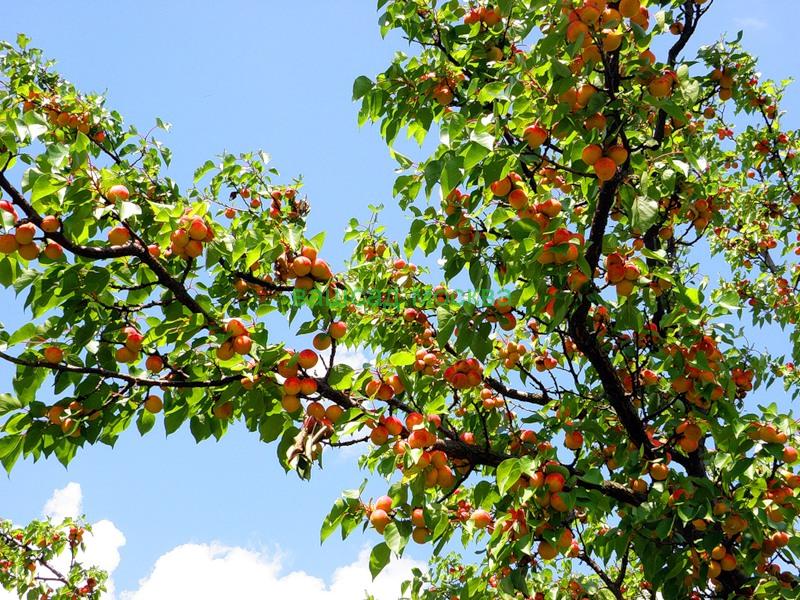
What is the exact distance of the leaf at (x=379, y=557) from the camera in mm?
2775

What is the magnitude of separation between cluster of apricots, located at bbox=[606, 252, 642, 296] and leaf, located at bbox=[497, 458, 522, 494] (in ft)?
3.64

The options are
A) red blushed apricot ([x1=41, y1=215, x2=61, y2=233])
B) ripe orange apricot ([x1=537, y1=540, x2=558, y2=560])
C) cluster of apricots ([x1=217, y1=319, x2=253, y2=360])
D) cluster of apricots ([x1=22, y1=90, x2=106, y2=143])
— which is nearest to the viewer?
red blushed apricot ([x1=41, y1=215, x2=61, y2=233])

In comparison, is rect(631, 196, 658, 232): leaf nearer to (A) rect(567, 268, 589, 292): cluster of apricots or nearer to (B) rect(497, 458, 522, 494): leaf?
(A) rect(567, 268, 589, 292): cluster of apricots

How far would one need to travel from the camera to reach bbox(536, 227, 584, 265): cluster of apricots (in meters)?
2.98

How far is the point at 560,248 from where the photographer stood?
2982 millimetres

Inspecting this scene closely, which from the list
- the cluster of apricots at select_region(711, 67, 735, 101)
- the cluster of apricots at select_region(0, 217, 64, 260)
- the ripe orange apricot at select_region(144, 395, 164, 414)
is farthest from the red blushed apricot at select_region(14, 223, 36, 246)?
the cluster of apricots at select_region(711, 67, 735, 101)

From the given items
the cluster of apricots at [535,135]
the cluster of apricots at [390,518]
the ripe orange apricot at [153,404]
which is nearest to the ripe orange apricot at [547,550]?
the cluster of apricots at [390,518]

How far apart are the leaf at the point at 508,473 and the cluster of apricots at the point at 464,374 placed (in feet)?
2.17

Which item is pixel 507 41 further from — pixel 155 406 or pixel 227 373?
pixel 155 406

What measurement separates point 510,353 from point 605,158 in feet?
6.93

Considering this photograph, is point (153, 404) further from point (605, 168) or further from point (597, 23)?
point (597, 23)

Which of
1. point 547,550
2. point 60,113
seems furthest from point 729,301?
point 60,113

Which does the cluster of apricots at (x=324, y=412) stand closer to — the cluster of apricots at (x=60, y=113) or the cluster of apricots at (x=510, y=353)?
the cluster of apricots at (x=510, y=353)

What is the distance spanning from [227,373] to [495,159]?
1773 mm
